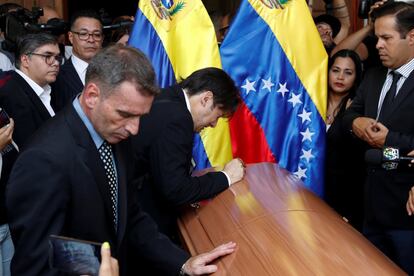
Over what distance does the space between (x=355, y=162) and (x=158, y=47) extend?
1.36 meters

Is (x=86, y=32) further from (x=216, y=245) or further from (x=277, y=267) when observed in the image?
(x=277, y=267)

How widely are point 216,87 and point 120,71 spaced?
2.74 feet

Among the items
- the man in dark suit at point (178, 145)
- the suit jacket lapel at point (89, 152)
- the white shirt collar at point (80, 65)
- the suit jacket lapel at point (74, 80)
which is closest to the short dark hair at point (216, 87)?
the man in dark suit at point (178, 145)

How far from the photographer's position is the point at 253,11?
131 inches

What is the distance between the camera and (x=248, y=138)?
3.32m

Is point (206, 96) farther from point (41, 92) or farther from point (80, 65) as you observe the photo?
point (80, 65)

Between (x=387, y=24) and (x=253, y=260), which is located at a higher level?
(x=387, y=24)

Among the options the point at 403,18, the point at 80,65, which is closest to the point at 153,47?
the point at 80,65

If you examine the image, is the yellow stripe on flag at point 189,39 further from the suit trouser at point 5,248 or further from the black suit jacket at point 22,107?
the suit trouser at point 5,248

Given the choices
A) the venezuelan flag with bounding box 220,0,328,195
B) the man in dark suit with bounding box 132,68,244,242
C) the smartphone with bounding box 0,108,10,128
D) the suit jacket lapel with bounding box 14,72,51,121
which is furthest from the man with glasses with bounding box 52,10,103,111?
the man in dark suit with bounding box 132,68,244,242

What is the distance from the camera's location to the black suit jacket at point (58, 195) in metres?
1.42

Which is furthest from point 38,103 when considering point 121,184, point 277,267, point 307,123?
point 277,267

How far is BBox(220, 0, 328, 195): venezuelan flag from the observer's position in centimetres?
326

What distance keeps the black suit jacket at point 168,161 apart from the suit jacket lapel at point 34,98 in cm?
78
